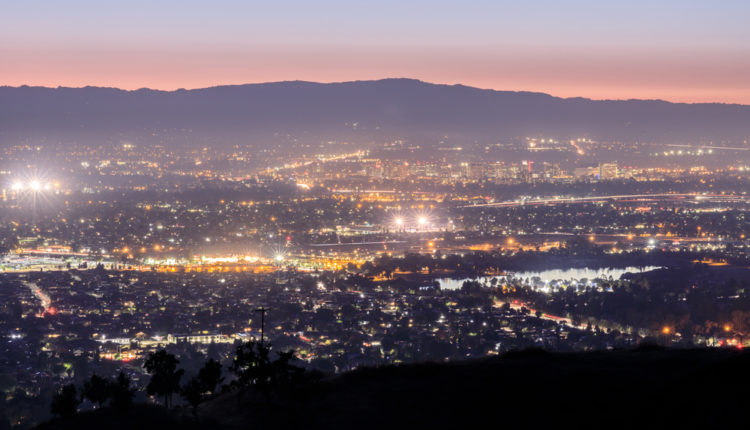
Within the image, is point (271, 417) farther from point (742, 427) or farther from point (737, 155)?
point (737, 155)

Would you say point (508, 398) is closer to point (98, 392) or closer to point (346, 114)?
point (98, 392)

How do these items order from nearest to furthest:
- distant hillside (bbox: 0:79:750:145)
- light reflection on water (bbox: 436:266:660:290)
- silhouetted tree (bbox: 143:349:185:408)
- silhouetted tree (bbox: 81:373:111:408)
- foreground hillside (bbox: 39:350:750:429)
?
1. foreground hillside (bbox: 39:350:750:429)
2. silhouetted tree (bbox: 143:349:185:408)
3. silhouetted tree (bbox: 81:373:111:408)
4. light reflection on water (bbox: 436:266:660:290)
5. distant hillside (bbox: 0:79:750:145)

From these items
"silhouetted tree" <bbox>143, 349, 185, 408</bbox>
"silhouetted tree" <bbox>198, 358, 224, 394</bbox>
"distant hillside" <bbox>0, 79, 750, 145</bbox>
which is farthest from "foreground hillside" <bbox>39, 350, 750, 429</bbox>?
"distant hillside" <bbox>0, 79, 750, 145</bbox>

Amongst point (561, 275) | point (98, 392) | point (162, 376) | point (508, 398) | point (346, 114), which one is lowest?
point (561, 275)

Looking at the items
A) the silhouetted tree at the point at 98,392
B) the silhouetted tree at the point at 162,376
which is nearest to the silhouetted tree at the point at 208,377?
the silhouetted tree at the point at 162,376

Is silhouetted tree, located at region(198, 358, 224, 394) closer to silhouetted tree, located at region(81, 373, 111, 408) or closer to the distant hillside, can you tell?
silhouetted tree, located at region(81, 373, 111, 408)

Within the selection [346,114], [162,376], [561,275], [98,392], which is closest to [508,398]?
[162,376]
